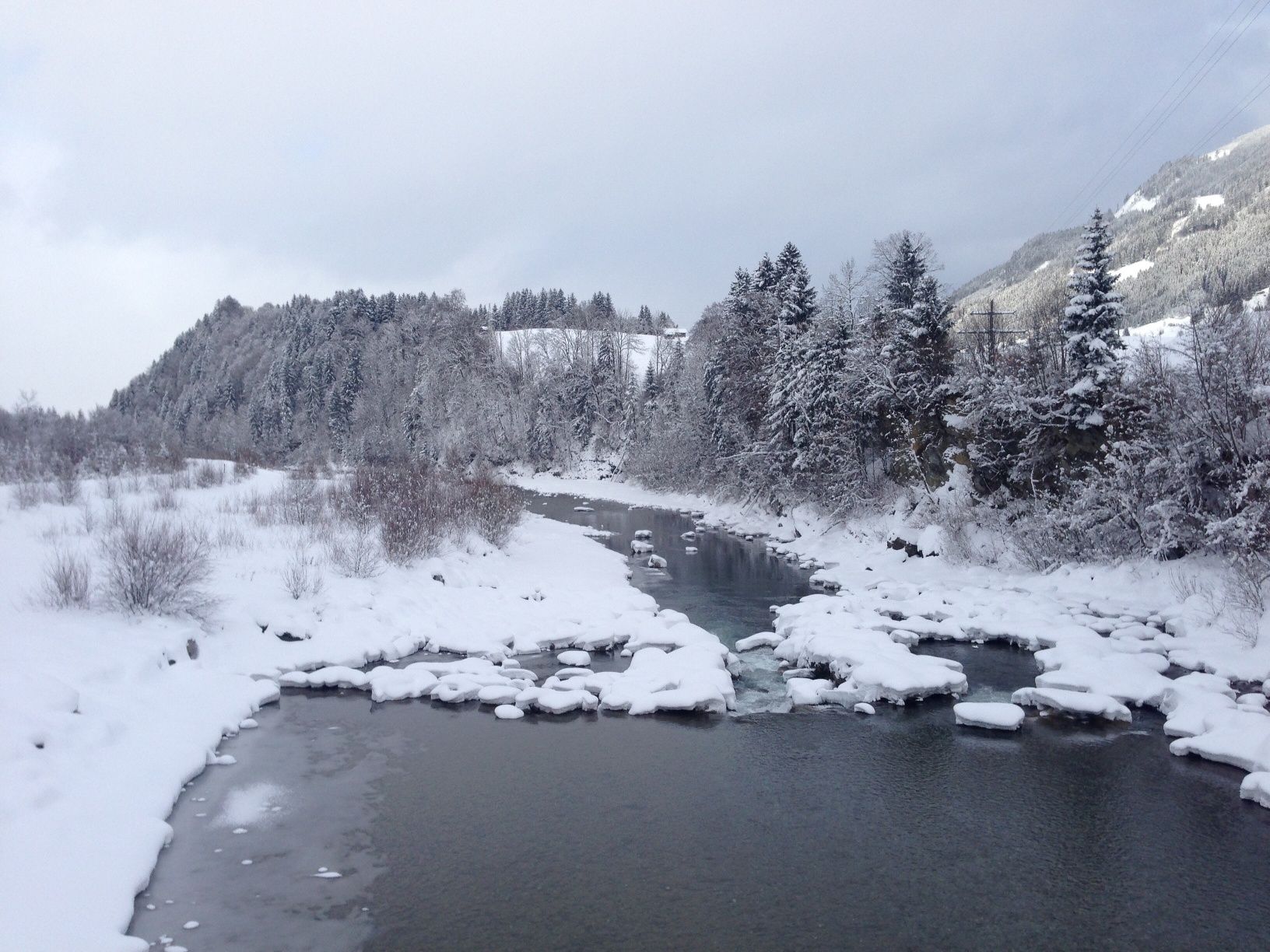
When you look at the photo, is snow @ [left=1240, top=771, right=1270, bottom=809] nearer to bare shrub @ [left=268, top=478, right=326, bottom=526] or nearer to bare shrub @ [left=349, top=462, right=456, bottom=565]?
bare shrub @ [left=349, top=462, right=456, bottom=565]

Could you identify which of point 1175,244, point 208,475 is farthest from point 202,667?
point 1175,244

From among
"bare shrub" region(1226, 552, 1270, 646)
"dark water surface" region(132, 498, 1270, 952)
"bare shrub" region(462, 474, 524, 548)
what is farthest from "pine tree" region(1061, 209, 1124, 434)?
"bare shrub" region(462, 474, 524, 548)

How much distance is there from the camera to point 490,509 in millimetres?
24641

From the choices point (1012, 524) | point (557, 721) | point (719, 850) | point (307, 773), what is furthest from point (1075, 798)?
point (1012, 524)

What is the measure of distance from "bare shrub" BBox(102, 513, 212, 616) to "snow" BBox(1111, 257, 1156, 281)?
319 feet

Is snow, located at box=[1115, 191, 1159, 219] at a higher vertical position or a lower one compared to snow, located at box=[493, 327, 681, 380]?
higher

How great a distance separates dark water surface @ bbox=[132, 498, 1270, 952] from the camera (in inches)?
256

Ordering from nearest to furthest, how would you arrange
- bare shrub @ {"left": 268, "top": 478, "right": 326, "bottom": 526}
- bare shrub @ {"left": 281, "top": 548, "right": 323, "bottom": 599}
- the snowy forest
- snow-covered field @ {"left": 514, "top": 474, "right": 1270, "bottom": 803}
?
1. snow-covered field @ {"left": 514, "top": 474, "right": 1270, "bottom": 803}
2. bare shrub @ {"left": 281, "top": 548, "right": 323, "bottom": 599}
3. the snowy forest
4. bare shrub @ {"left": 268, "top": 478, "right": 326, "bottom": 526}

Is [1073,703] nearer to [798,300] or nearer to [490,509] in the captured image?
[490,509]

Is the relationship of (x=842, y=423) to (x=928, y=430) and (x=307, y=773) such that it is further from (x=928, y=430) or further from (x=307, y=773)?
(x=307, y=773)

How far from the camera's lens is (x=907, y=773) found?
9.58 m

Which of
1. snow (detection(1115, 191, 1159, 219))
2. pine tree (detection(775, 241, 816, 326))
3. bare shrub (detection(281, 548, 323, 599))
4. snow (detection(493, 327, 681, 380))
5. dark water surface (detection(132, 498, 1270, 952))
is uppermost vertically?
snow (detection(1115, 191, 1159, 219))

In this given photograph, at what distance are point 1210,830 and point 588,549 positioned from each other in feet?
66.2

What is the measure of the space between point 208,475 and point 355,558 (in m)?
15.2
